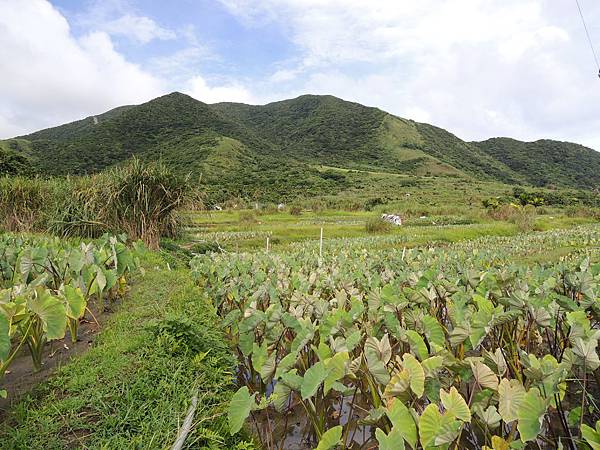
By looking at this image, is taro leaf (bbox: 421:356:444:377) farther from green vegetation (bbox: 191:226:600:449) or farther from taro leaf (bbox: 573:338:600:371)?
taro leaf (bbox: 573:338:600:371)

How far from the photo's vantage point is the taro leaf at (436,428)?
178 cm

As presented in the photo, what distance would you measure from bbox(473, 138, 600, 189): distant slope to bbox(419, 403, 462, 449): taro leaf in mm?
110675

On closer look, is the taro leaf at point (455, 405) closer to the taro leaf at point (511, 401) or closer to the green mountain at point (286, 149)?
the taro leaf at point (511, 401)

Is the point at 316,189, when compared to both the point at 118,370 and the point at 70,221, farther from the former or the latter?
the point at 118,370

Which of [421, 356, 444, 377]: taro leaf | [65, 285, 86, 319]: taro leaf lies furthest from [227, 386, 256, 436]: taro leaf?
[65, 285, 86, 319]: taro leaf

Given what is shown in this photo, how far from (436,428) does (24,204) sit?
1130 cm

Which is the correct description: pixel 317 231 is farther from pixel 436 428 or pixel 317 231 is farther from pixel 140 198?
pixel 436 428

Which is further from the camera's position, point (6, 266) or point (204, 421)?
point (6, 266)

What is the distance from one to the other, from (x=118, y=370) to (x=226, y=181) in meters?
51.0

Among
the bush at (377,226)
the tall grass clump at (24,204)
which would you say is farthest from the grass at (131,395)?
the bush at (377,226)

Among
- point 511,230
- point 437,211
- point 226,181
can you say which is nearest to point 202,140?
point 226,181

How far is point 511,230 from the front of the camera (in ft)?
73.8

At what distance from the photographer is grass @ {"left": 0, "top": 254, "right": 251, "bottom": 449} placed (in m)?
2.13

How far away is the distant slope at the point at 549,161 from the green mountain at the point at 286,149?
270 mm
